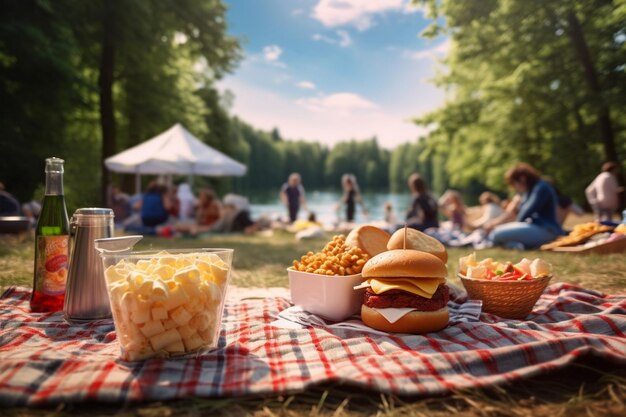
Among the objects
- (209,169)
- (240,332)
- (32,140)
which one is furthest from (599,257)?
(32,140)

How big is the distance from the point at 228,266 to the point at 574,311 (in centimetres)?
232

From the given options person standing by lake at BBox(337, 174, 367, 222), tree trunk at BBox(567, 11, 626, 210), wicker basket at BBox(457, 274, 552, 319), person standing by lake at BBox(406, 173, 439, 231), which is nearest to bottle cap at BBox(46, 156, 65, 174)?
wicker basket at BBox(457, 274, 552, 319)

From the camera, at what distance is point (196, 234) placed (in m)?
10.7

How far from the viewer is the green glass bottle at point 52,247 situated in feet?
8.72

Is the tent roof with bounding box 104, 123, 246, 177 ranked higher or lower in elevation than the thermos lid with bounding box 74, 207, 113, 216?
higher

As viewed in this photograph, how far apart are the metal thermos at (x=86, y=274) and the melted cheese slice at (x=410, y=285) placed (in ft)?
5.24

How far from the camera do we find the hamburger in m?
2.32

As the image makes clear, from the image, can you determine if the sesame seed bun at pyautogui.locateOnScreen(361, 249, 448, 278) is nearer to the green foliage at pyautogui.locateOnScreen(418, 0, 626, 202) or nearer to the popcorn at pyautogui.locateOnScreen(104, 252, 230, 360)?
the popcorn at pyautogui.locateOnScreen(104, 252, 230, 360)

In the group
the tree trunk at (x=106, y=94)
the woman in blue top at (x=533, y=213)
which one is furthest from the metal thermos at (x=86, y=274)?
the tree trunk at (x=106, y=94)

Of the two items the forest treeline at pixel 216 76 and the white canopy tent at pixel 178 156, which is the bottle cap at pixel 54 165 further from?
the forest treeline at pixel 216 76

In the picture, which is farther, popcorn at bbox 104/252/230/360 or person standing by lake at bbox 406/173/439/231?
person standing by lake at bbox 406/173/439/231

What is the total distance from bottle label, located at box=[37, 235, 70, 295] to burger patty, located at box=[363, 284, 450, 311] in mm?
1882

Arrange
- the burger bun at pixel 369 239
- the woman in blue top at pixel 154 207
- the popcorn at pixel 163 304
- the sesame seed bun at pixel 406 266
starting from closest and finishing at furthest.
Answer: the popcorn at pixel 163 304, the sesame seed bun at pixel 406 266, the burger bun at pixel 369 239, the woman in blue top at pixel 154 207

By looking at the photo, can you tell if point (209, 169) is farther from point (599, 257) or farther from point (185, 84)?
point (185, 84)
